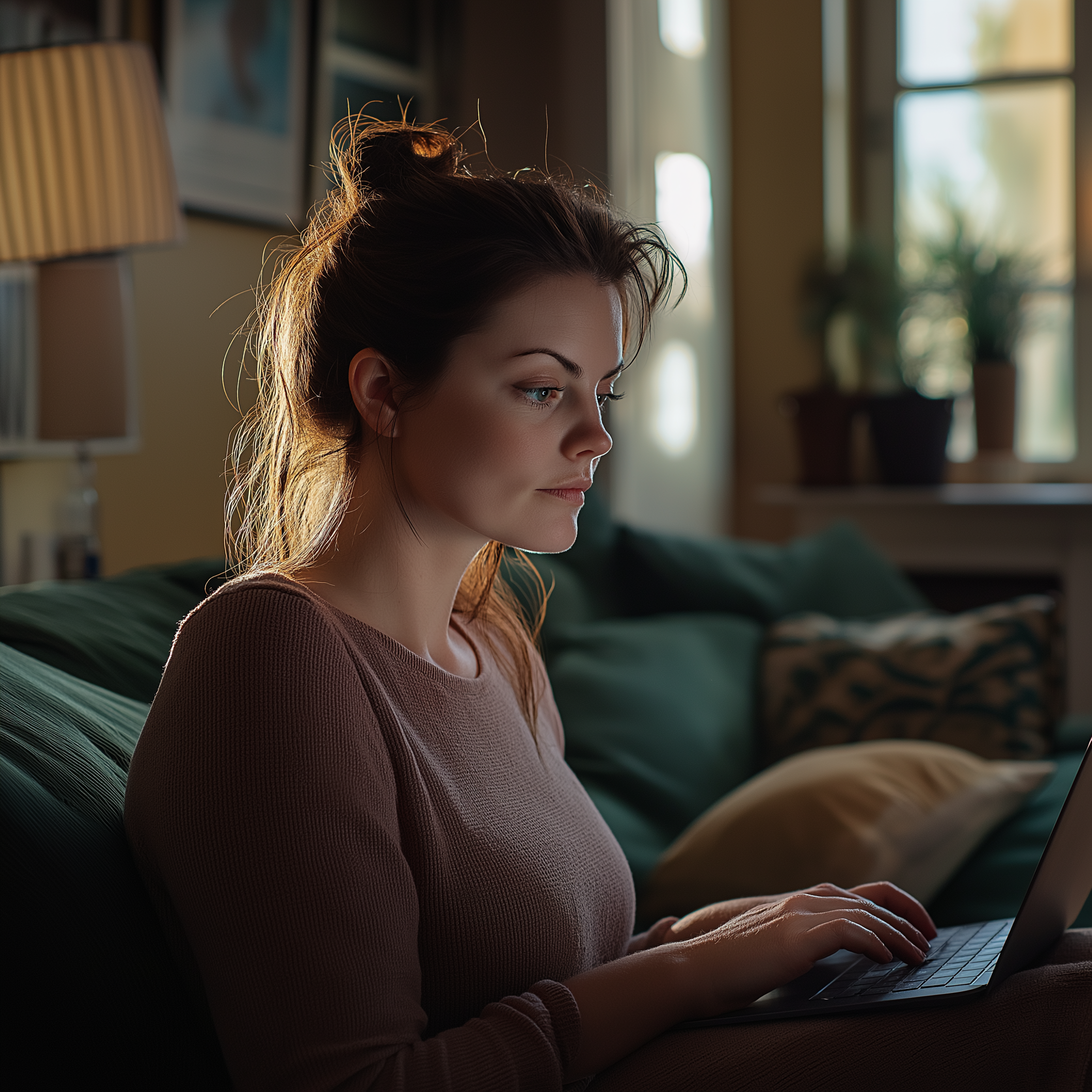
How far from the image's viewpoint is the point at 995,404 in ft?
10.7

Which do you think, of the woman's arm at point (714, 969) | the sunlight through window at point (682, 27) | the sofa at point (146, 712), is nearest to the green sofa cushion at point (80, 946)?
the sofa at point (146, 712)

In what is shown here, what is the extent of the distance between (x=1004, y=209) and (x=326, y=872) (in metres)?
3.21

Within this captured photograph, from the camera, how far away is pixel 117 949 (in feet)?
2.40

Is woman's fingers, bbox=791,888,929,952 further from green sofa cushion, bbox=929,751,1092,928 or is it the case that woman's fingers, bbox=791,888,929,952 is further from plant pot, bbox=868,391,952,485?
plant pot, bbox=868,391,952,485

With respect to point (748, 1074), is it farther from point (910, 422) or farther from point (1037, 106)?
point (1037, 106)

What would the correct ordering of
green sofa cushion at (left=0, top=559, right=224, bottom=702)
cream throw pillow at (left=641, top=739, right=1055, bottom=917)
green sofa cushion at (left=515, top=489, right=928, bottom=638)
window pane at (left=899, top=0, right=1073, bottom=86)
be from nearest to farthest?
1. green sofa cushion at (left=0, top=559, right=224, bottom=702)
2. cream throw pillow at (left=641, top=739, right=1055, bottom=917)
3. green sofa cushion at (left=515, top=489, right=928, bottom=638)
4. window pane at (left=899, top=0, right=1073, bottom=86)

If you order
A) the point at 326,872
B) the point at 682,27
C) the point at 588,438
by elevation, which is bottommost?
the point at 326,872

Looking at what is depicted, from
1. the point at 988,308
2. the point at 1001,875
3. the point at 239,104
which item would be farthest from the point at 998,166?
the point at 1001,875

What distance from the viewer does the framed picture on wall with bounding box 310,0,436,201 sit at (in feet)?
8.41

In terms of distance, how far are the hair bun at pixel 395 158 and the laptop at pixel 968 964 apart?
0.64 m

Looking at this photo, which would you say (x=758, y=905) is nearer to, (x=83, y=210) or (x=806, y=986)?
(x=806, y=986)

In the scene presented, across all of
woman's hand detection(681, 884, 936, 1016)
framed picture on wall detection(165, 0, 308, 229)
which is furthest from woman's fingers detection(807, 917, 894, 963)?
framed picture on wall detection(165, 0, 308, 229)

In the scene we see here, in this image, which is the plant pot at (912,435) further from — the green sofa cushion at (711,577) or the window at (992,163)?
the green sofa cushion at (711,577)

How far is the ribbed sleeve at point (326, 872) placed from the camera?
2.23 feet
